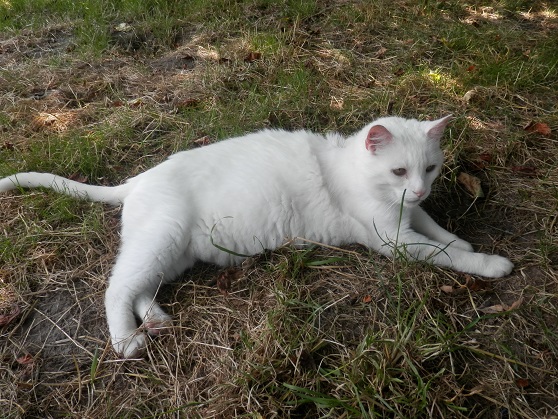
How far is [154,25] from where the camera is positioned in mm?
4801

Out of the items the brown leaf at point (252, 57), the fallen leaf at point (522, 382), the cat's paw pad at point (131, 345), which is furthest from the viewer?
the brown leaf at point (252, 57)

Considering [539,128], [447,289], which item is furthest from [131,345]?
[539,128]

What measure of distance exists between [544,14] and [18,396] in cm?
591

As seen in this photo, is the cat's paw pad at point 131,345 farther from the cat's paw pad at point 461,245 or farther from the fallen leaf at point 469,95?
the fallen leaf at point 469,95

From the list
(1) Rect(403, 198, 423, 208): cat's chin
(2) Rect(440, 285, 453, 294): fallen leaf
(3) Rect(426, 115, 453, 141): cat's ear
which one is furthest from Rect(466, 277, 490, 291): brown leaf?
(3) Rect(426, 115, 453, 141): cat's ear

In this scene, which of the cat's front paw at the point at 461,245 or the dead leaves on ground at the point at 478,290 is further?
the cat's front paw at the point at 461,245

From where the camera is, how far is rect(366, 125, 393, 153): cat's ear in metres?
2.10

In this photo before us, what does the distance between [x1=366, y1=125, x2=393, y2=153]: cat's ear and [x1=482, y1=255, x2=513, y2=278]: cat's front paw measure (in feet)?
2.70

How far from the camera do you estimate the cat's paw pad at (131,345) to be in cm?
194

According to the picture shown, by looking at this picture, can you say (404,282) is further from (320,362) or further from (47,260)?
(47,260)

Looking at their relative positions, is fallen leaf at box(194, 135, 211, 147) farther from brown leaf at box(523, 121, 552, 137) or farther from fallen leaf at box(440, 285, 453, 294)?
brown leaf at box(523, 121, 552, 137)

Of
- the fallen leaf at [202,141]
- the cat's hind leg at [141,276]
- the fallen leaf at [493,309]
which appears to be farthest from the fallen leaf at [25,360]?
the fallen leaf at [493,309]

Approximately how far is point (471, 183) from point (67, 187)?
8.58 feet

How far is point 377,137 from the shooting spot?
85.3 inches
